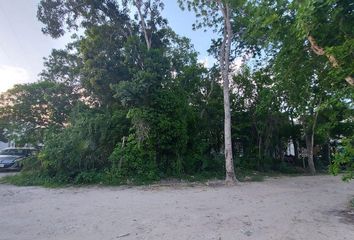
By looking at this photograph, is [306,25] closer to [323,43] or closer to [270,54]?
[323,43]

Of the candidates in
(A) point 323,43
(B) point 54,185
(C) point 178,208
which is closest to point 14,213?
(C) point 178,208

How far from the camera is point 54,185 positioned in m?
11.4

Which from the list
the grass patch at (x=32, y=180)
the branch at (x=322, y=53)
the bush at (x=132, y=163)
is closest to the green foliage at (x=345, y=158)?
the branch at (x=322, y=53)

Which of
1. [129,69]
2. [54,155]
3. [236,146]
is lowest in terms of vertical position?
[54,155]

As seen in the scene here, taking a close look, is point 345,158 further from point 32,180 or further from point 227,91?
point 32,180

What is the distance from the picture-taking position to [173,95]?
13.3 metres

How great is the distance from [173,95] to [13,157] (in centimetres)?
1029

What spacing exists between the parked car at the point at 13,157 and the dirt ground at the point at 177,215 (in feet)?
24.6

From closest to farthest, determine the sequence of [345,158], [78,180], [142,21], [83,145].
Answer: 1. [345,158]
2. [78,180]
3. [83,145]
4. [142,21]

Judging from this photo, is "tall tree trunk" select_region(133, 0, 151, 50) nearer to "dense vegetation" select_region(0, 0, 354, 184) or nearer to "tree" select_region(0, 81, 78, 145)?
"dense vegetation" select_region(0, 0, 354, 184)

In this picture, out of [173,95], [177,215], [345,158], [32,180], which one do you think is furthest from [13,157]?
[345,158]

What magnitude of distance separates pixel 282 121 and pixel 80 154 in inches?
460

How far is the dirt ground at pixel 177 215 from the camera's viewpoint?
4.89 m

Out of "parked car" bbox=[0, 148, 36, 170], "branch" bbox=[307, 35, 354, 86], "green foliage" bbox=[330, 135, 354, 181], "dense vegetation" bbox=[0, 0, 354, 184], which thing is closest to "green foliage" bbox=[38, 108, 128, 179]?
"dense vegetation" bbox=[0, 0, 354, 184]
